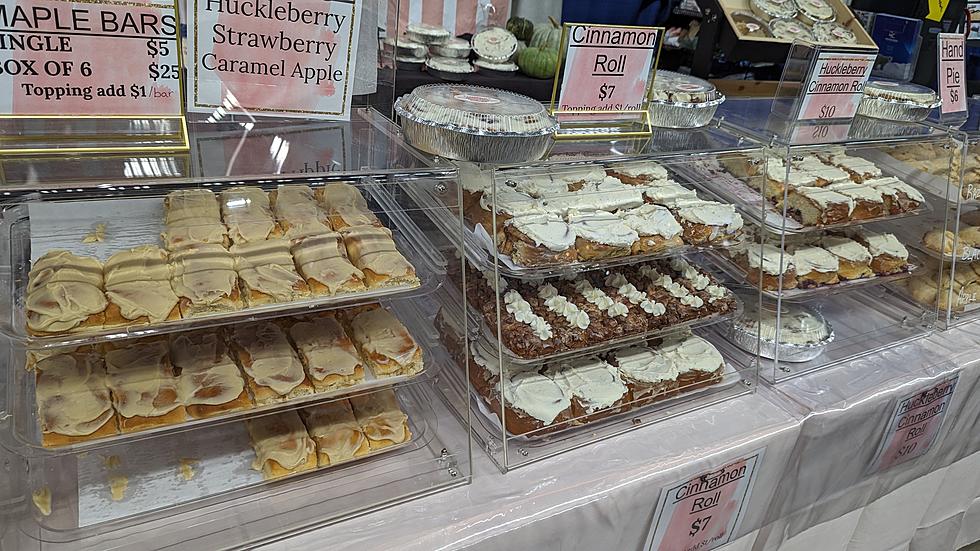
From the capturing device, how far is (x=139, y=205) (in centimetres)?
130

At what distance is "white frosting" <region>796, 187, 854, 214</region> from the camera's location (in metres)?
1.96

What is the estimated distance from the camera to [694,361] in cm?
177

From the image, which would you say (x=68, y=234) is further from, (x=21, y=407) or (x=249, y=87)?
(x=249, y=87)

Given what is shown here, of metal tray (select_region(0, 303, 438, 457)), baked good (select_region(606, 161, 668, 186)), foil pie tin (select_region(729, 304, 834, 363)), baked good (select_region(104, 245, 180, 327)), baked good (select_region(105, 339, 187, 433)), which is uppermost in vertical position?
baked good (select_region(606, 161, 668, 186))

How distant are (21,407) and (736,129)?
6.42 ft

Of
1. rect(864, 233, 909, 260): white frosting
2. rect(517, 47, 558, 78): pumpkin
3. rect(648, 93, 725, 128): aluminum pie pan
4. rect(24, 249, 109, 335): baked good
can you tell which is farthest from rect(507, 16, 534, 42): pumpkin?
rect(24, 249, 109, 335): baked good

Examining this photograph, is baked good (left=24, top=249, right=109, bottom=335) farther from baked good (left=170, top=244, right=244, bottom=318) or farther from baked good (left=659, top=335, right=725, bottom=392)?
baked good (left=659, top=335, right=725, bottom=392)

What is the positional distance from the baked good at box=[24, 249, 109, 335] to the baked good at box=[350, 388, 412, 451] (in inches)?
22.8

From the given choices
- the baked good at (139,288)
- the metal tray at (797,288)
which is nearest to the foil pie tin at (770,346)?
the metal tray at (797,288)

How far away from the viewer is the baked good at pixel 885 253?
7.07 ft

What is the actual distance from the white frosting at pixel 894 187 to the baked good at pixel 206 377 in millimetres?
2013

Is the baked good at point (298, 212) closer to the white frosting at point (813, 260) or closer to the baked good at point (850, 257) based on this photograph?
the white frosting at point (813, 260)

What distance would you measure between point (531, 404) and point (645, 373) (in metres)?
0.35

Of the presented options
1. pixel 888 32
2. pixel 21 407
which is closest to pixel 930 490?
pixel 888 32
